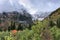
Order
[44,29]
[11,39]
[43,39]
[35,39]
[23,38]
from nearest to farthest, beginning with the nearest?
[43,39], [44,29], [35,39], [11,39], [23,38]

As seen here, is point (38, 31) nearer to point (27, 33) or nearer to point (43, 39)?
point (43, 39)

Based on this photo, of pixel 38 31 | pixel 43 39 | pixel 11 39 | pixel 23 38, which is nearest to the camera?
pixel 43 39

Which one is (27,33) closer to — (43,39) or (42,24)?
(42,24)

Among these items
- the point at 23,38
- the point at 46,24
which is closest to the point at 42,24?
the point at 46,24

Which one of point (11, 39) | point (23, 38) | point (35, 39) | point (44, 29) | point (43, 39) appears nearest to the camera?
point (43, 39)

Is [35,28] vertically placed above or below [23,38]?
above

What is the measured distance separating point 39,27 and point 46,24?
0.56 m

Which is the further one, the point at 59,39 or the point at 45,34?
the point at 59,39

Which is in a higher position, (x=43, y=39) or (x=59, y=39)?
(x=43, y=39)

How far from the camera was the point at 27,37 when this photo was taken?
23.1 meters

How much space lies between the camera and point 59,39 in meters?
22.8

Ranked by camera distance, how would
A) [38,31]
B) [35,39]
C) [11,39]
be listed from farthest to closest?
[11,39] < [35,39] < [38,31]

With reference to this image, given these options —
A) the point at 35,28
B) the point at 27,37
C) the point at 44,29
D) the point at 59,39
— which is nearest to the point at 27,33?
the point at 27,37

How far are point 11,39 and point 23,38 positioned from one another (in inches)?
90.5
